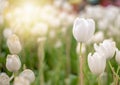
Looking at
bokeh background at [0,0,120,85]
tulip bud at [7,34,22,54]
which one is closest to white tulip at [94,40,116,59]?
tulip bud at [7,34,22,54]

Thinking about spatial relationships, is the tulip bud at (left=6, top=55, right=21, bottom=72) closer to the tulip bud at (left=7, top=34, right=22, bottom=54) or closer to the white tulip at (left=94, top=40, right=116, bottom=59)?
the tulip bud at (left=7, top=34, right=22, bottom=54)

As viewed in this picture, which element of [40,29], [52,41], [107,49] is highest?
[107,49]

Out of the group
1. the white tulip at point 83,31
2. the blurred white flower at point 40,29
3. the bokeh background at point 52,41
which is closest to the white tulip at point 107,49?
the white tulip at point 83,31

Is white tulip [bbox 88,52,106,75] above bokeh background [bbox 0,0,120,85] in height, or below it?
above

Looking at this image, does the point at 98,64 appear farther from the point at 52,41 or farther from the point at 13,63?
the point at 52,41

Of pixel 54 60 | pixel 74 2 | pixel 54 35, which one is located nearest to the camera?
pixel 54 60

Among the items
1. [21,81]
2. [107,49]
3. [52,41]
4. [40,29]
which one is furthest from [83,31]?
[52,41]

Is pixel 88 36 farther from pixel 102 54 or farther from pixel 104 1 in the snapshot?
pixel 104 1

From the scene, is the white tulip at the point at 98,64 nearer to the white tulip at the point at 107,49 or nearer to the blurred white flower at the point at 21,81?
the white tulip at the point at 107,49

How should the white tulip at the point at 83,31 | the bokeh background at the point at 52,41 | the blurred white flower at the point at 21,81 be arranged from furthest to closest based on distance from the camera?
the bokeh background at the point at 52,41 < the white tulip at the point at 83,31 < the blurred white flower at the point at 21,81

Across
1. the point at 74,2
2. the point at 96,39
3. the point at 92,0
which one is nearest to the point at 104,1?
the point at 92,0

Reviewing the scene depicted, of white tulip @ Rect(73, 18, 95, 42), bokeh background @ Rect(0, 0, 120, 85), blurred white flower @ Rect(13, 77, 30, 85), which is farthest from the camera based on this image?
bokeh background @ Rect(0, 0, 120, 85)
